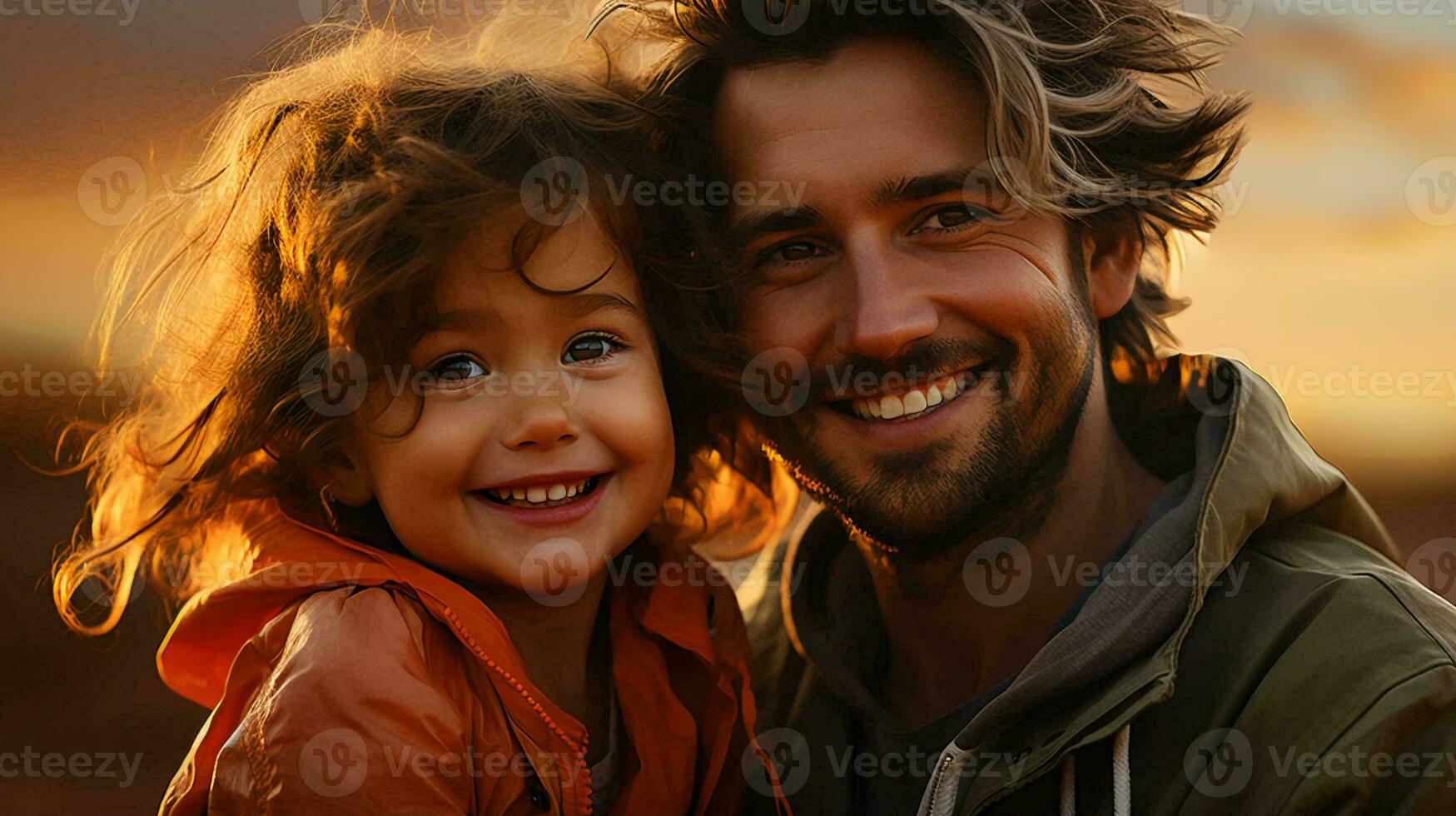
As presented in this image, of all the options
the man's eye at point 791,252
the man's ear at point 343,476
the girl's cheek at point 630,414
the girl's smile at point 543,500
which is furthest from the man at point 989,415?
the man's ear at point 343,476

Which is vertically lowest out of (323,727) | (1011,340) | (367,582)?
(323,727)

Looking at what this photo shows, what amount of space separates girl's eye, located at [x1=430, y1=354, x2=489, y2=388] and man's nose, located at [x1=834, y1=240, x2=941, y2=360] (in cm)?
65

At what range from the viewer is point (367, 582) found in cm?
192

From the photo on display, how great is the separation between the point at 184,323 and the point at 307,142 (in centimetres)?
44

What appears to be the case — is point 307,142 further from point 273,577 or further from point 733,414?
point 733,414

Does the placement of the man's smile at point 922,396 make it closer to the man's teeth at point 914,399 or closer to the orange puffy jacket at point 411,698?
the man's teeth at point 914,399

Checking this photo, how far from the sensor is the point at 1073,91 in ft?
8.29

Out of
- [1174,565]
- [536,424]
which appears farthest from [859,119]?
[1174,565]

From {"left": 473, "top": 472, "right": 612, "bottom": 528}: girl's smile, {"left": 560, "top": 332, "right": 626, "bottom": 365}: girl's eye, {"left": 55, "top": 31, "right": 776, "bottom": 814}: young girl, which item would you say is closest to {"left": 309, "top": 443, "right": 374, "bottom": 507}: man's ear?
{"left": 55, "top": 31, "right": 776, "bottom": 814}: young girl

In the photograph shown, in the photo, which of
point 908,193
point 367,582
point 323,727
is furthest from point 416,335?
point 908,193

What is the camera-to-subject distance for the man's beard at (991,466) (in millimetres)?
2334

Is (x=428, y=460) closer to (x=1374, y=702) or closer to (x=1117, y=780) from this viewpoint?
(x=1117, y=780)

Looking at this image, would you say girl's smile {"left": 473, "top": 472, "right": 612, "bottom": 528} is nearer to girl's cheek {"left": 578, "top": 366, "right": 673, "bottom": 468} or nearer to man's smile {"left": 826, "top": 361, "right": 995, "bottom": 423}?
girl's cheek {"left": 578, "top": 366, "right": 673, "bottom": 468}

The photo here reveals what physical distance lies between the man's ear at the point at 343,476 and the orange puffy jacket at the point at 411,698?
10 cm
